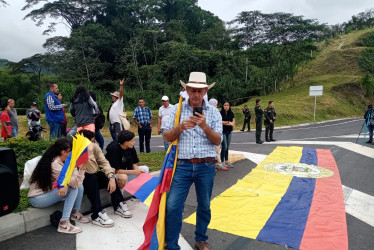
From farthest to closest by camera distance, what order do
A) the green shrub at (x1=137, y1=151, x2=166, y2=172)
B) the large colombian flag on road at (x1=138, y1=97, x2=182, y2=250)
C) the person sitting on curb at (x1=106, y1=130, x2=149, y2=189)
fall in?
the green shrub at (x1=137, y1=151, x2=166, y2=172)
the person sitting on curb at (x1=106, y1=130, x2=149, y2=189)
the large colombian flag on road at (x1=138, y1=97, x2=182, y2=250)

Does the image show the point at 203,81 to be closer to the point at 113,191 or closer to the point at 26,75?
the point at 113,191

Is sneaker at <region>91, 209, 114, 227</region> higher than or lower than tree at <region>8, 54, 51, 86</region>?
lower

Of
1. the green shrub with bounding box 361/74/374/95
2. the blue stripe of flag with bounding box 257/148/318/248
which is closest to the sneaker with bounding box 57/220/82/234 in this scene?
the blue stripe of flag with bounding box 257/148/318/248

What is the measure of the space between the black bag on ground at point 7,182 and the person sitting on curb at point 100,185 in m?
1.22

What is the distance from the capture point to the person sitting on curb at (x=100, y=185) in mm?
3703

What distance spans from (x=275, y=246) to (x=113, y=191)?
2.29m

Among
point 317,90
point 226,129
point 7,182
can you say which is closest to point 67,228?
point 7,182

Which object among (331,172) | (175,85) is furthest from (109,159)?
(175,85)

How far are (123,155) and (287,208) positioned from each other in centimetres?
279

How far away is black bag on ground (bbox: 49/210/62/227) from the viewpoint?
354cm

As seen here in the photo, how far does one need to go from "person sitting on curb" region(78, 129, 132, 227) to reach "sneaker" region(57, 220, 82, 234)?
295 millimetres

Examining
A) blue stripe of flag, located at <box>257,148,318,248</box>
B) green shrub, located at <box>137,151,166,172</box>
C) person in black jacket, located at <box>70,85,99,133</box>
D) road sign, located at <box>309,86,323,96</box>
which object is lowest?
blue stripe of flag, located at <box>257,148,318,248</box>

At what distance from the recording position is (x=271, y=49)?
32.9 m

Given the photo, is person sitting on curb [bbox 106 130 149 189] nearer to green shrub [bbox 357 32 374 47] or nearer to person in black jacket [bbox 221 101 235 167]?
person in black jacket [bbox 221 101 235 167]
